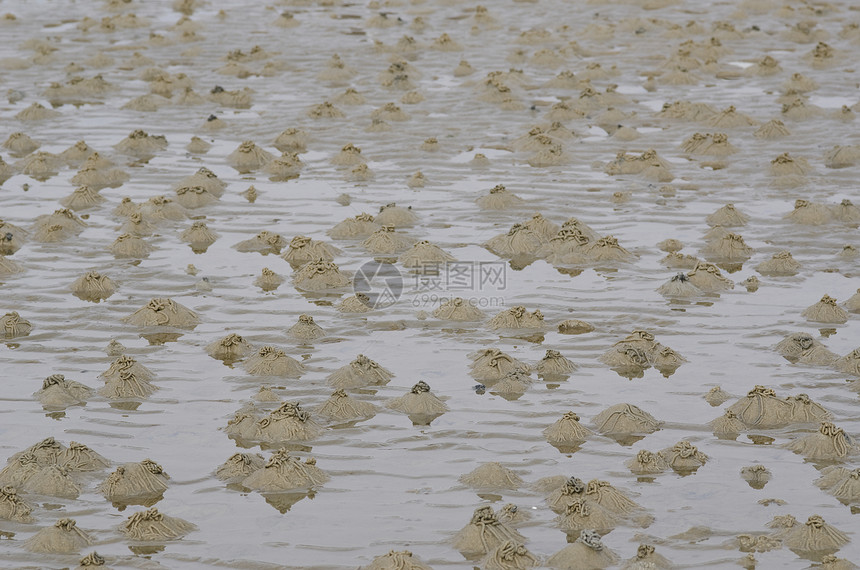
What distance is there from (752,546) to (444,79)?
56.6 feet

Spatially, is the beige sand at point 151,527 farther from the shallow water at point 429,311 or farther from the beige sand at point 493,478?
the beige sand at point 493,478

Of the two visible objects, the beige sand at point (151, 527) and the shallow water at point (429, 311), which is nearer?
the beige sand at point (151, 527)

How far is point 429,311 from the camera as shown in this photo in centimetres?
1627

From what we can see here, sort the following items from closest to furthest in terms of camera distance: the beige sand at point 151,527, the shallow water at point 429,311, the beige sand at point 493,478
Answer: the beige sand at point 151,527 → the shallow water at point 429,311 → the beige sand at point 493,478

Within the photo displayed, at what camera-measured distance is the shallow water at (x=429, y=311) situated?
38.3 ft

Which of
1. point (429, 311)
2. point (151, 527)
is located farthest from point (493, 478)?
point (429, 311)

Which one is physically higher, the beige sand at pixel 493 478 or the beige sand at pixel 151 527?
the beige sand at pixel 493 478

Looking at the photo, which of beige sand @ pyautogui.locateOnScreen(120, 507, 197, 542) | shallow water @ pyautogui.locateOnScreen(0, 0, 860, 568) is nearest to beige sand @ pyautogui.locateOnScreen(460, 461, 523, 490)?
shallow water @ pyautogui.locateOnScreen(0, 0, 860, 568)

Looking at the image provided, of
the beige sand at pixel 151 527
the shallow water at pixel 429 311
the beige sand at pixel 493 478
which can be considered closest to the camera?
the beige sand at pixel 151 527

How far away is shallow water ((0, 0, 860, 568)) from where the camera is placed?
1167cm

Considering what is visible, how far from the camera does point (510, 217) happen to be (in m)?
19.3

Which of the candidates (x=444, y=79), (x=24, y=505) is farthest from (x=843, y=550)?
(x=444, y=79)

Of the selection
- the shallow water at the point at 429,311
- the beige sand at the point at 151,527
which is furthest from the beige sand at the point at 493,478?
the beige sand at the point at 151,527

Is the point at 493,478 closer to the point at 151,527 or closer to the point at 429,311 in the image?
the point at 151,527
